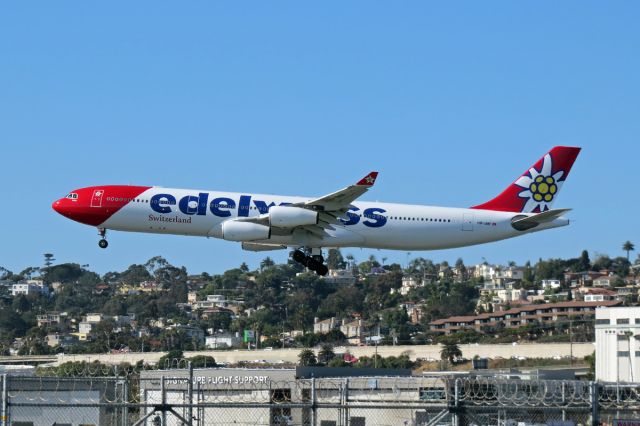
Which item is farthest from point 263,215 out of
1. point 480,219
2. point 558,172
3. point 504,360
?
point 504,360

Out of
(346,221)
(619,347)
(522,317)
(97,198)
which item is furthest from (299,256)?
(522,317)

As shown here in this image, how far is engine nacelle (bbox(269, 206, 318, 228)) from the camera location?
57969 millimetres

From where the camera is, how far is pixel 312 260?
6169 cm

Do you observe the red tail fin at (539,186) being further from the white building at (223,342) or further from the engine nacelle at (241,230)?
the white building at (223,342)

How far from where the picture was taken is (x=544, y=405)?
85.7 ft

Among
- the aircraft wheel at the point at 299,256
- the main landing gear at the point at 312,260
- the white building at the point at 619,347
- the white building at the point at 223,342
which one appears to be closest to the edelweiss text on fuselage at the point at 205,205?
the aircraft wheel at the point at 299,256

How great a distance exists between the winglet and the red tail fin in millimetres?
9312

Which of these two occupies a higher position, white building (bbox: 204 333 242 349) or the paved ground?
white building (bbox: 204 333 242 349)

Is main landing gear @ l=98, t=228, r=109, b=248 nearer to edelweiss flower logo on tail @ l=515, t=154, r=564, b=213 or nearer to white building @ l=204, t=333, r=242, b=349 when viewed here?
edelweiss flower logo on tail @ l=515, t=154, r=564, b=213

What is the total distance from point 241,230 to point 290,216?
255 cm

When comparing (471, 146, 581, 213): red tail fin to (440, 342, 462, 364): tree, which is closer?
(471, 146, 581, 213): red tail fin

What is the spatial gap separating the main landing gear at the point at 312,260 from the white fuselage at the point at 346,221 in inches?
34.1

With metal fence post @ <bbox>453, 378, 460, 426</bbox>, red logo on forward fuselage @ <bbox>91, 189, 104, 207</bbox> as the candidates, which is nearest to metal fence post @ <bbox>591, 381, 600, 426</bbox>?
metal fence post @ <bbox>453, 378, 460, 426</bbox>

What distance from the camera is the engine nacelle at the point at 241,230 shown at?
58.0m
